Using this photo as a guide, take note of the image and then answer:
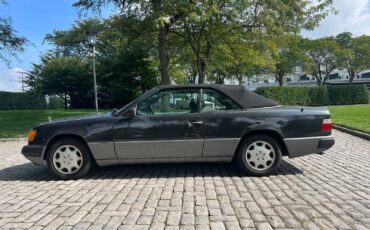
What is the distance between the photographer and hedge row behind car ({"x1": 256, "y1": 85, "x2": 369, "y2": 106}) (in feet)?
112

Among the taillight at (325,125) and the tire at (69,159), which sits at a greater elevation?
the taillight at (325,125)

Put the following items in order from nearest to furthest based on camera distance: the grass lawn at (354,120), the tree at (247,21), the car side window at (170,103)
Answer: the car side window at (170,103)
the grass lawn at (354,120)
the tree at (247,21)

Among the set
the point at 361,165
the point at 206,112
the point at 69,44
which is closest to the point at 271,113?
the point at 206,112

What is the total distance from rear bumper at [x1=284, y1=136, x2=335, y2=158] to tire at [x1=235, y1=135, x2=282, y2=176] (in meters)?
0.21

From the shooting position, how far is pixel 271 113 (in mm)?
5859

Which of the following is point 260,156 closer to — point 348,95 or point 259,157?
point 259,157

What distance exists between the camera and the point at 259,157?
229 inches

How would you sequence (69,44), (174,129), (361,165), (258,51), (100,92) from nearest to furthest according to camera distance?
1. (174,129)
2. (361,165)
3. (258,51)
4. (100,92)
5. (69,44)

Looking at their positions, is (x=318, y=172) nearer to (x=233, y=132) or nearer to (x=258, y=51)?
(x=233, y=132)

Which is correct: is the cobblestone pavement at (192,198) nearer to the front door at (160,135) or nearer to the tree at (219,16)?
the front door at (160,135)

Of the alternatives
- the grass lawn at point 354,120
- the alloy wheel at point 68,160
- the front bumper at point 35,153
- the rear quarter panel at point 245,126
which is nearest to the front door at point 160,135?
the rear quarter panel at point 245,126

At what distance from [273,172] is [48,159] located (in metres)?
3.79

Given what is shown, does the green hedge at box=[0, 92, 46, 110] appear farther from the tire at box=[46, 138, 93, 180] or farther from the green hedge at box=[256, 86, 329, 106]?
the tire at box=[46, 138, 93, 180]

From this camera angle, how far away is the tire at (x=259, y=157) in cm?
581
